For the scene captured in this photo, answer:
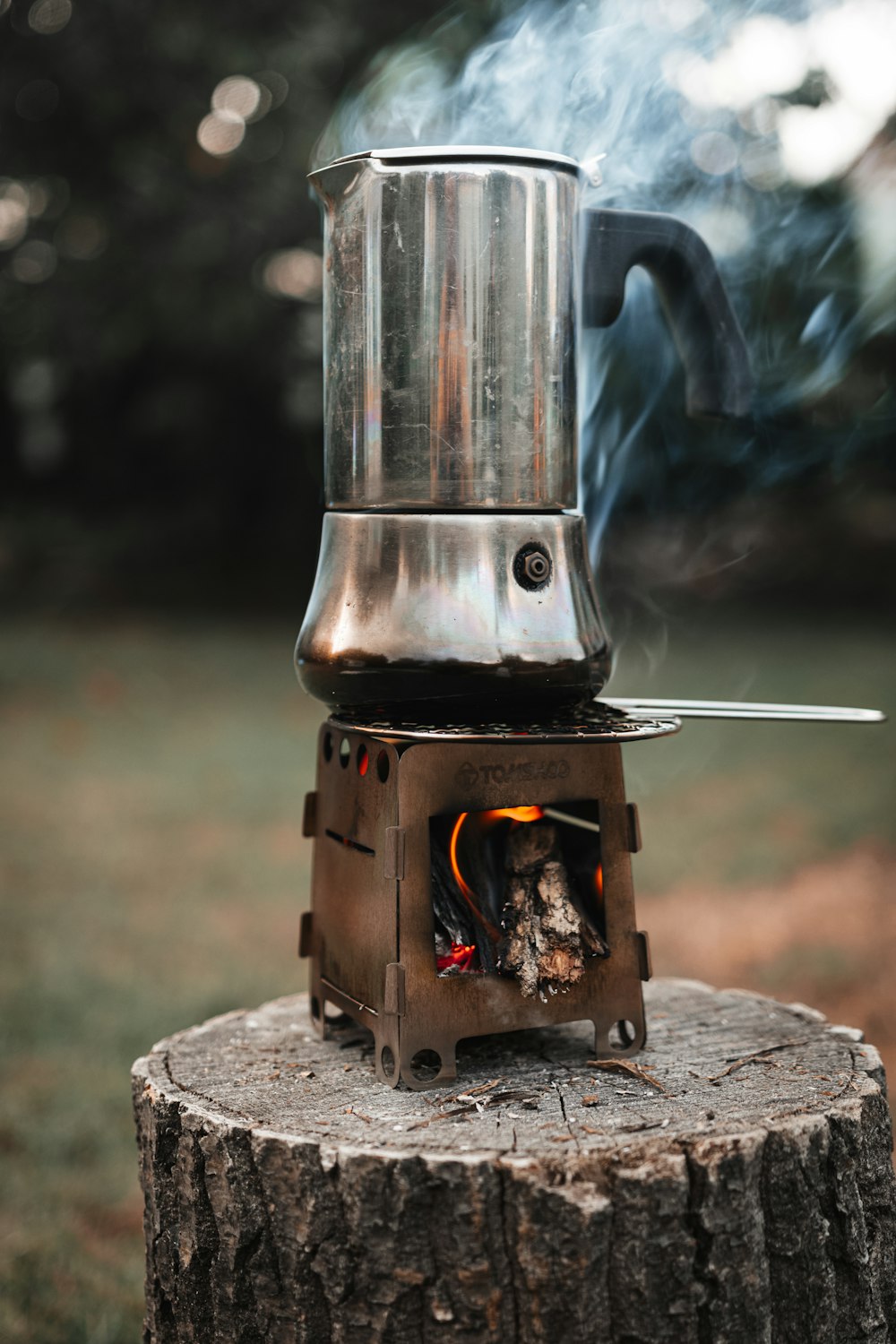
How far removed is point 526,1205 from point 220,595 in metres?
10.4

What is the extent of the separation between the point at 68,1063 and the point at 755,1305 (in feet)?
9.06

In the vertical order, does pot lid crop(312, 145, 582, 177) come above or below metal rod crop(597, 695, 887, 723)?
above

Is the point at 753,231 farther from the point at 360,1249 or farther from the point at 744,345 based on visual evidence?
the point at 360,1249

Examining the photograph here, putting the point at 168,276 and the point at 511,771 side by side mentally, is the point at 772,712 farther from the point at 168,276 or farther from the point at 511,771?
the point at 168,276

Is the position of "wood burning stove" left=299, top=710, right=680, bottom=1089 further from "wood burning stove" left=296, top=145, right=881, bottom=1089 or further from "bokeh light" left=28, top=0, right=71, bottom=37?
"bokeh light" left=28, top=0, right=71, bottom=37

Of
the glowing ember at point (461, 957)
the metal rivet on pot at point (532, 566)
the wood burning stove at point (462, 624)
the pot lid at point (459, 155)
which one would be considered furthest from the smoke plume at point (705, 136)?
the glowing ember at point (461, 957)

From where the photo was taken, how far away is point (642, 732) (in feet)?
6.23

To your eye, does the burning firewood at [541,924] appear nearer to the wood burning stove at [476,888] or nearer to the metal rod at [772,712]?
the wood burning stove at [476,888]

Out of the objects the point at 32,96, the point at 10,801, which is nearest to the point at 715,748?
the point at 10,801

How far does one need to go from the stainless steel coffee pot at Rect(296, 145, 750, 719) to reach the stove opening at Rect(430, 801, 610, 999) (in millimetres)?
204

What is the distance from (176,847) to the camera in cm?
604

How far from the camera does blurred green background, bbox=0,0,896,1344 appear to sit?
376 cm

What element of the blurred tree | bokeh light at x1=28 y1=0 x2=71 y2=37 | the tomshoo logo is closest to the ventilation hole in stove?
the tomshoo logo

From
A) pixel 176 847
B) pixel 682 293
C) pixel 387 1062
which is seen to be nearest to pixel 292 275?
pixel 176 847
